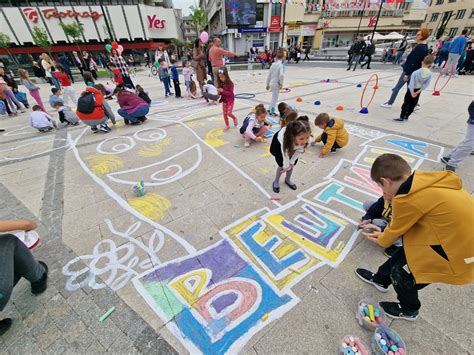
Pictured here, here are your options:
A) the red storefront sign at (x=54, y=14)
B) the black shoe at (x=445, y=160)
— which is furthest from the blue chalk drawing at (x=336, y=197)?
the red storefront sign at (x=54, y=14)

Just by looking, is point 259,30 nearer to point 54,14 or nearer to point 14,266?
point 54,14

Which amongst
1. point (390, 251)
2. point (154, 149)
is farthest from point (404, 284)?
point (154, 149)

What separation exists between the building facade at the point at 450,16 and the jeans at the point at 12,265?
184ft

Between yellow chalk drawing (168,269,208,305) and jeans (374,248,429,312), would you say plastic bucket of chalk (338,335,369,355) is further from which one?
yellow chalk drawing (168,269,208,305)

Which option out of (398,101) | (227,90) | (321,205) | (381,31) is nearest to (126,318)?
(321,205)

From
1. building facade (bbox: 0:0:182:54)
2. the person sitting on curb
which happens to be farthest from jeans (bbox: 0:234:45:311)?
building facade (bbox: 0:0:182:54)

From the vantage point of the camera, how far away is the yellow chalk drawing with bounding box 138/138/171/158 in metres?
4.72

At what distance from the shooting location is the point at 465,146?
11.7 feet

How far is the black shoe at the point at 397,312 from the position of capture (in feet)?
5.79

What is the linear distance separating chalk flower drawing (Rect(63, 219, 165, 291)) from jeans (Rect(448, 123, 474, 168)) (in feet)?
15.9

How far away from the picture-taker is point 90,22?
29.6 metres

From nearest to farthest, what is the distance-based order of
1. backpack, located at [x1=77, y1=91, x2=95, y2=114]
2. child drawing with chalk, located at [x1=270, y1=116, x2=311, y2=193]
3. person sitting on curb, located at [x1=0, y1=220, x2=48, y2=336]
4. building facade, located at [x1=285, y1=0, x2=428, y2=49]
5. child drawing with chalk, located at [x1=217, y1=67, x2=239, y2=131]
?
person sitting on curb, located at [x1=0, y1=220, x2=48, y2=336]
child drawing with chalk, located at [x1=270, y1=116, x2=311, y2=193]
child drawing with chalk, located at [x1=217, y1=67, x2=239, y2=131]
backpack, located at [x1=77, y1=91, x2=95, y2=114]
building facade, located at [x1=285, y1=0, x2=428, y2=49]

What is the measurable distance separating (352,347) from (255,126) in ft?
14.0

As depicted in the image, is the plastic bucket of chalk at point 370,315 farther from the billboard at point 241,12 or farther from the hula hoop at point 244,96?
the billboard at point 241,12
